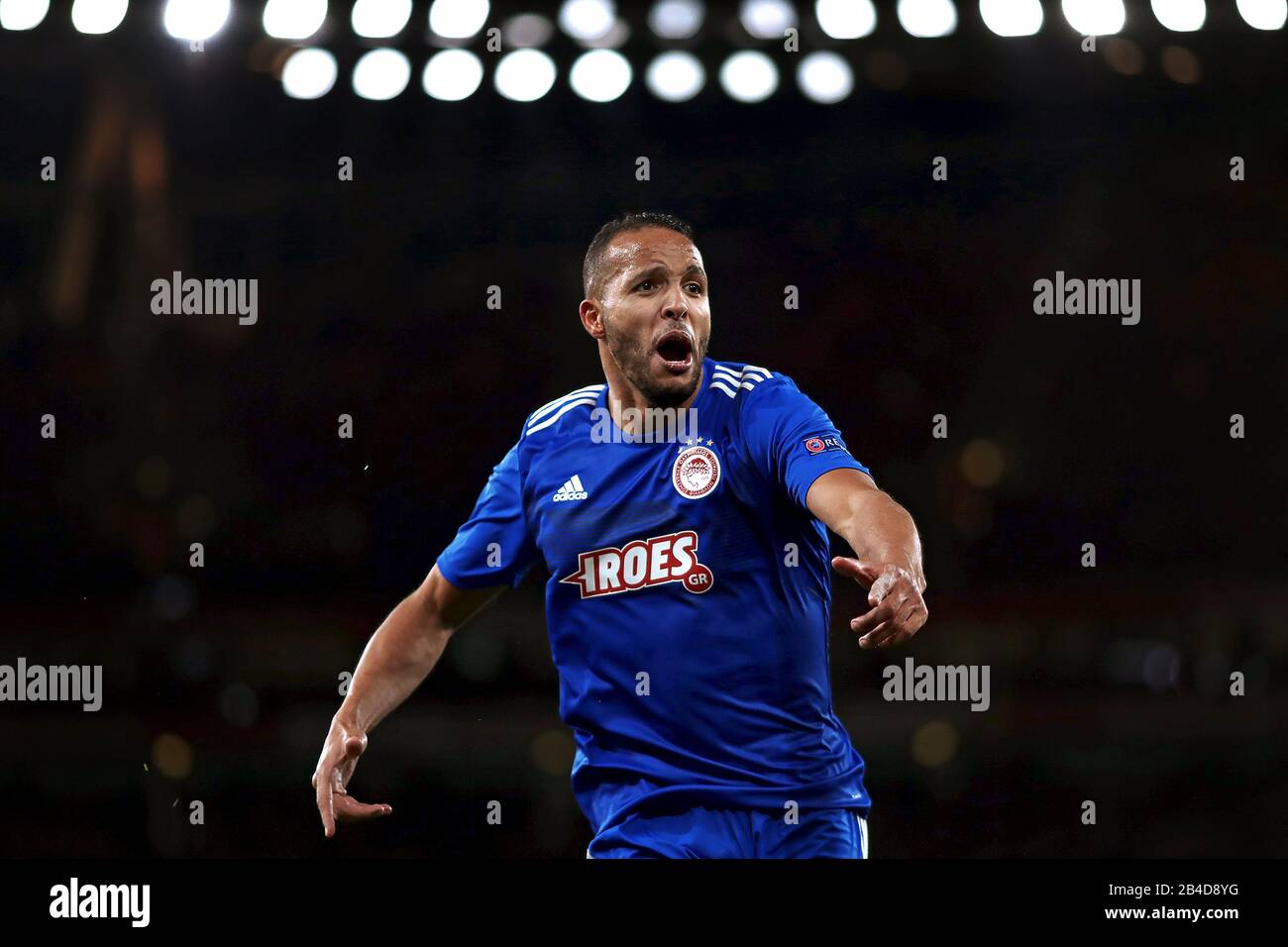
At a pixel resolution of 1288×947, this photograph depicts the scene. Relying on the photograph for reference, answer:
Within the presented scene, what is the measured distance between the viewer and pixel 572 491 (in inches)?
140

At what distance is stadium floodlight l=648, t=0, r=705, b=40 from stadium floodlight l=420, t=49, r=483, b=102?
90cm

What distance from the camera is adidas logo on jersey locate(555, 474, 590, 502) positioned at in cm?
354

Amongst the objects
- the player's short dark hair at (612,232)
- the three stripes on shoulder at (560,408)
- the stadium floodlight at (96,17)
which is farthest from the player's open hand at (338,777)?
the stadium floodlight at (96,17)

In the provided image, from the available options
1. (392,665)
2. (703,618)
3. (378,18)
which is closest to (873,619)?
(703,618)

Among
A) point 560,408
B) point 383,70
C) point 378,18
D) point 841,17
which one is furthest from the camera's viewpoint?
point 383,70

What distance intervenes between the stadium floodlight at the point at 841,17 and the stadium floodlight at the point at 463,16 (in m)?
1.52

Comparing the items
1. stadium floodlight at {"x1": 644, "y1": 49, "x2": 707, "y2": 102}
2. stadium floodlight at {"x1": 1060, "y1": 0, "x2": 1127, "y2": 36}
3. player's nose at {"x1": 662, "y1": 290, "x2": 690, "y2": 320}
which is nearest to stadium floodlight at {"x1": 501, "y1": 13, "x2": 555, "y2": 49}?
stadium floodlight at {"x1": 644, "y1": 49, "x2": 707, "y2": 102}

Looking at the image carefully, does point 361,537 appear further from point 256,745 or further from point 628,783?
point 628,783

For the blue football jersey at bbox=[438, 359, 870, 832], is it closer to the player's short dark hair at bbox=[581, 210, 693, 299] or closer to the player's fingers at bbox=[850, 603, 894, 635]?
the player's short dark hair at bbox=[581, 210, 693, 299]

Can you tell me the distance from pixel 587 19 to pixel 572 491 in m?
3.27

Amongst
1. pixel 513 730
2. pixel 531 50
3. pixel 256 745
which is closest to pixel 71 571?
pixel 256 745

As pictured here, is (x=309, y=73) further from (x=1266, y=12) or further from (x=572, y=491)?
(x=1266, y=12)

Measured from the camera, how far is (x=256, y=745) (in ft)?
24.2

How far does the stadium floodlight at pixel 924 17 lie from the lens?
666 centimetres
